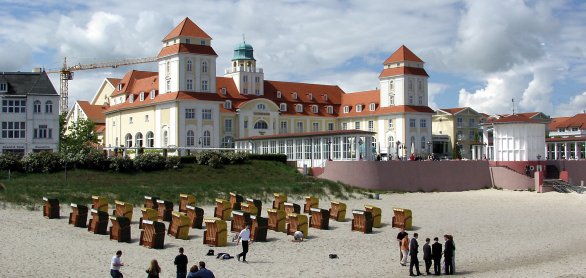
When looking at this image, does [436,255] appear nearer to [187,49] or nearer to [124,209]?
[124,209]

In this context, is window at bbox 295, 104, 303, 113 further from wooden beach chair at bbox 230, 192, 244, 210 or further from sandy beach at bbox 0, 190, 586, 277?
wooden beach chair at bbox 230, 192, 244, 210

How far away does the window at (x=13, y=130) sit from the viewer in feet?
200

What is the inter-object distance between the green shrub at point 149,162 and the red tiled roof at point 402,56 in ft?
138

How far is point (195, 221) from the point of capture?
32031 mm

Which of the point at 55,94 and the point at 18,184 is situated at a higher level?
the point at 55,94

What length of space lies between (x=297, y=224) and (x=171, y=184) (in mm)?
18210

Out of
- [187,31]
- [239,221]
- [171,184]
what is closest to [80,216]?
[239,221]

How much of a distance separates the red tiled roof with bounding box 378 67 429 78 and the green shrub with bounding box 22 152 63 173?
47.3 metres

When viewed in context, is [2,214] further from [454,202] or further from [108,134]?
[108,134]

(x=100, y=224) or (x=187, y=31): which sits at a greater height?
(x=187, y=31)

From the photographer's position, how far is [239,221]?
3125 cm

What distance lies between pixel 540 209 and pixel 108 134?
55.7 m

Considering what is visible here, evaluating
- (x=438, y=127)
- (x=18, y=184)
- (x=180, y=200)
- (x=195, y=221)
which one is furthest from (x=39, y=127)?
(x=438, y=127)

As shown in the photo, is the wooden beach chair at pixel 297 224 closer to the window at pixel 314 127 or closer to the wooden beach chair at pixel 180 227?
the wooden beach chair at pixel 180 227
